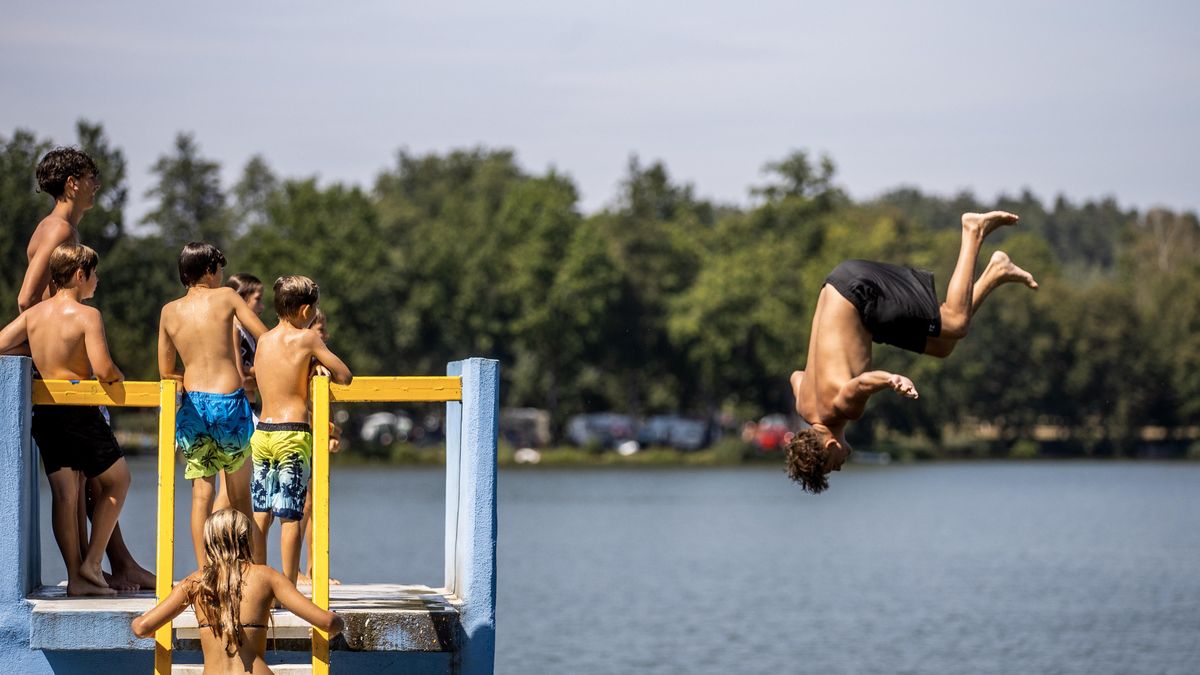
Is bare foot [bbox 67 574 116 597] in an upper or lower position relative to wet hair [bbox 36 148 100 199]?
lower

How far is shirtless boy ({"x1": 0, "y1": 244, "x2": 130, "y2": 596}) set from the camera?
32.2ft

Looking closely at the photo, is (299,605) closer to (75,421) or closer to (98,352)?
(98,352)

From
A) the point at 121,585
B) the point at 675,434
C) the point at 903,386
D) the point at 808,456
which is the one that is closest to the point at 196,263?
the point at 121,585

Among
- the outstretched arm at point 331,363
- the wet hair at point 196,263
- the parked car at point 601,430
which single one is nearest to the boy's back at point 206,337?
the wet hair at point 196,263

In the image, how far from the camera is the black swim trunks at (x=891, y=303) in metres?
10.2

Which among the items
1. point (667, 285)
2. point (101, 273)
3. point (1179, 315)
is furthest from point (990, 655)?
point (1179, 315)

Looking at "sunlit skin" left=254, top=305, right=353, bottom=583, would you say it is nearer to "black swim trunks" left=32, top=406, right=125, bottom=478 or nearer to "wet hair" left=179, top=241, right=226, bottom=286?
"wet hair" left=179, top=241, right=226, bottom=286

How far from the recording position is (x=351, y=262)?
90.6 meters

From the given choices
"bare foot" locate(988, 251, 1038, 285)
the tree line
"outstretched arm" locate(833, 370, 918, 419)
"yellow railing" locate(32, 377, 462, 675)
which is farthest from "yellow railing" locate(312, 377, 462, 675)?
the tree line

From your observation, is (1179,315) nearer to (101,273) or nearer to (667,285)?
(667,285)

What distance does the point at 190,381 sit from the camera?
382 inches

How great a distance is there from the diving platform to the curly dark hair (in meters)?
1.86

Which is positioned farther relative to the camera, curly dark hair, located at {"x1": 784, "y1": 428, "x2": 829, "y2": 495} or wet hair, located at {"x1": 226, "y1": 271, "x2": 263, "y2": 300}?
wet hair, located at {"x1": 226, "y1": 271, "x2": 263, "y2": 300}

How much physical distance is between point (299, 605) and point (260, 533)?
1332 mm
